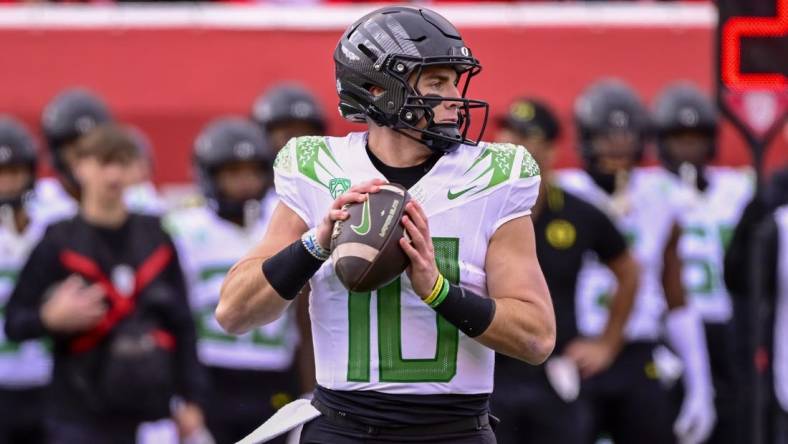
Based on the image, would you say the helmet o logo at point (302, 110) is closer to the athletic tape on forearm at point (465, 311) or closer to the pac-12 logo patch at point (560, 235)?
the pac-12 logo patch at point (560, 235)

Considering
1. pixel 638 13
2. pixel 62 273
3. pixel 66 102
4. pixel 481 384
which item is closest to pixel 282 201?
pixel 481 384

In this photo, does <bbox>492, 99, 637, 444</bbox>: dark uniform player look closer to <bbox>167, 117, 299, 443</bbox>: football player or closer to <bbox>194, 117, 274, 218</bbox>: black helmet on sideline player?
<bbox>167, 117, 299, 443</bbox>: football player

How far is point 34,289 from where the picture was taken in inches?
283

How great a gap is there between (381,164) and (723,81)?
11.3ft

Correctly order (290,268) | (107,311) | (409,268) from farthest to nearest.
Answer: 1. (107,311)
2. (290,268)
3. (409,268)

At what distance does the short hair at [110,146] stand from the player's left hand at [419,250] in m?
3.54

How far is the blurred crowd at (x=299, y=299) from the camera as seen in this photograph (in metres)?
7.14

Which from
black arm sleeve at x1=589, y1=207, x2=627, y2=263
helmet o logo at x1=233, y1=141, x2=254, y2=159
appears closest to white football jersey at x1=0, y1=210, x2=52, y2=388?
helmet o logo at x1=233, y1=141, x2=254, y2=159

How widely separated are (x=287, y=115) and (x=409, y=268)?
5.27m

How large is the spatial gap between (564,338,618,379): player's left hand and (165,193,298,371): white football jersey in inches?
47.4

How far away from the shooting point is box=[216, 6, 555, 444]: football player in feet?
13.5

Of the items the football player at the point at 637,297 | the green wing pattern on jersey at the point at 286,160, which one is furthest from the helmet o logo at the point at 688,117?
the green wing pattern on jersey at the point at 286,160

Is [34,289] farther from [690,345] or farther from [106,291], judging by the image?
[690,345]

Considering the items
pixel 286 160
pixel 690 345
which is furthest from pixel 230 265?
pixel 286 160
